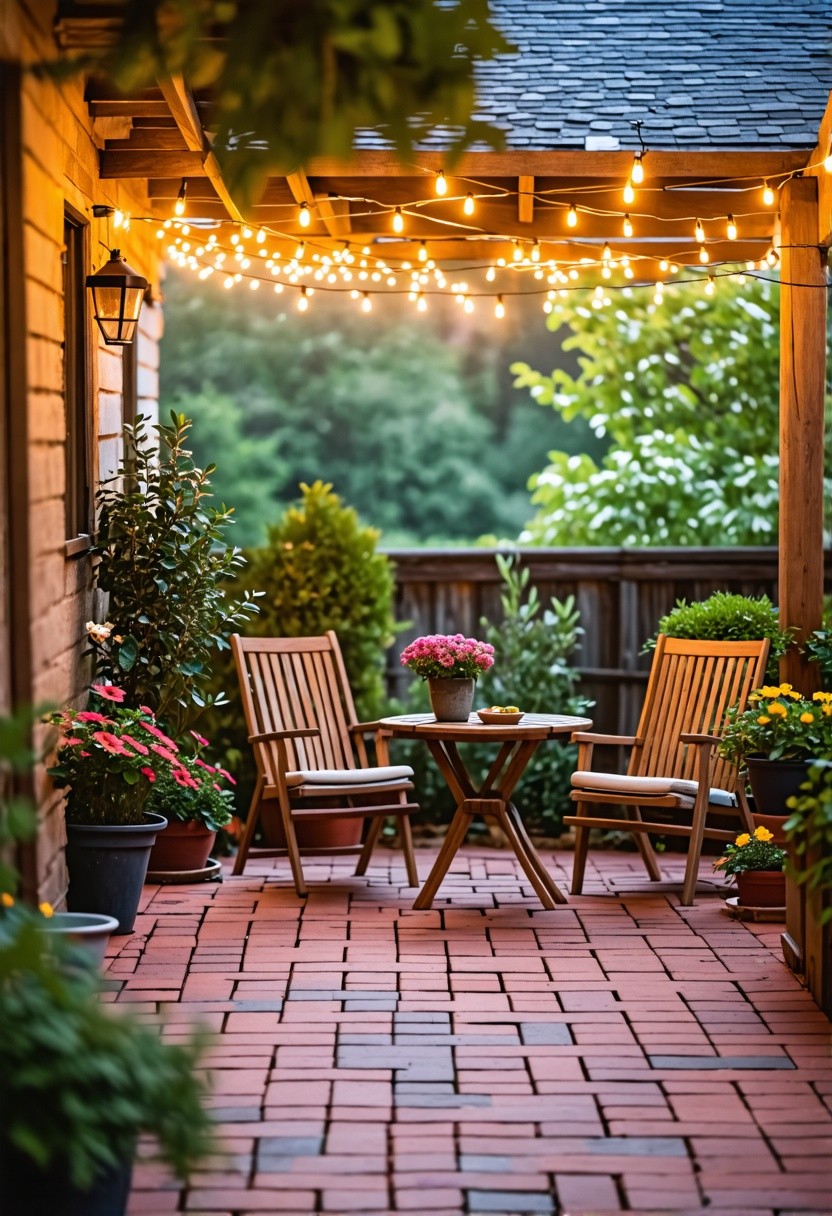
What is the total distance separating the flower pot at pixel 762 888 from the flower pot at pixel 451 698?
1.19m

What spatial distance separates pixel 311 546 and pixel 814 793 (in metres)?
3.02

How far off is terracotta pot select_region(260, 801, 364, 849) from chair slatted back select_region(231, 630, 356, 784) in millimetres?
315

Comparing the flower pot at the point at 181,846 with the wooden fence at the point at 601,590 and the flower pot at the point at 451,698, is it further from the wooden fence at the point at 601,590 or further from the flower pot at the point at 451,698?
the wooden fence at the point at 601,590

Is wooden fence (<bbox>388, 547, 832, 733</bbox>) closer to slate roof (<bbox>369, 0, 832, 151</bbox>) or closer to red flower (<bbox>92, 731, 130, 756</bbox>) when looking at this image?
slate roof (<bbox>369, 0, 832, 151</bbox>)

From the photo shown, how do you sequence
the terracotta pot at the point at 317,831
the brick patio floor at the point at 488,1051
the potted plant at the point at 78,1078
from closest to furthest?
the potted plant at the point at 78,1078, the brick patio floor at the point at 488,1051, the terracotta pot at the point at 317,831

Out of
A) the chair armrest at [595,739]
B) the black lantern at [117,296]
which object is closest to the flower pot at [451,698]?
the chair armrest at [595,739]

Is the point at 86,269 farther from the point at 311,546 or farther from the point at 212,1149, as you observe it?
the point at 212,1149

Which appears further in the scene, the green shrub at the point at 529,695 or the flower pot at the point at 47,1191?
the green shrub at the point at 529,695

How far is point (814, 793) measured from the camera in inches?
199

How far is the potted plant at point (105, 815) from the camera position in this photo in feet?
16.7

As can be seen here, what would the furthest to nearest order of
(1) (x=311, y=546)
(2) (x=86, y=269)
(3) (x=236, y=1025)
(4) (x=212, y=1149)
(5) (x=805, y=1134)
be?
(1) (x=311, y=546)
(2) (x=86, y=269)
(3) (x=236, y=1025)
(5) (x=805, y=1134)
(4) (x=212, y=1149)

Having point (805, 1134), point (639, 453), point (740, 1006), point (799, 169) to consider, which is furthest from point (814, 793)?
point (639, 453)

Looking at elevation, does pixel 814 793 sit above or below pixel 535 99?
below

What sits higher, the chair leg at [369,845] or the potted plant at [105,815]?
the potted plant at [105,815]
